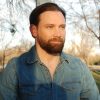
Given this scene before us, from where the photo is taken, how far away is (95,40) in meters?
19.0

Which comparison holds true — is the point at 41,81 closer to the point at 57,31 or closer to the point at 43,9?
the point at 57,31

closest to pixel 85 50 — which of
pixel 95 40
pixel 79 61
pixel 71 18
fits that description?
pixel 95 40

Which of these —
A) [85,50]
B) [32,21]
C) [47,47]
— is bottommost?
[85,50]

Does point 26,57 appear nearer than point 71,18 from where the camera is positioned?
Yes

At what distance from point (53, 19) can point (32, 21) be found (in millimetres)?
196

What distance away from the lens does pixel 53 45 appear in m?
1.90

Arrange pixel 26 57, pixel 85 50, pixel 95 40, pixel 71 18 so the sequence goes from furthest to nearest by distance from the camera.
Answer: pixel 85 50 → pixel 95 40 → pixel 71 18 → pixel 26 57

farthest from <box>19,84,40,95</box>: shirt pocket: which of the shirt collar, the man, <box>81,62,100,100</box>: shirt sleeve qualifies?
<box>81,62,100,100</box>: shirt sleeve

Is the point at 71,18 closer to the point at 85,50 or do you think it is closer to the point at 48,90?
the point at 85,50

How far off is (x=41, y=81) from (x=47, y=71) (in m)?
0.07

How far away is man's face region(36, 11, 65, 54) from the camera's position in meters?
A: 1.88

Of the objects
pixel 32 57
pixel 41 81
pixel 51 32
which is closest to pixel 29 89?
pixel 41 81

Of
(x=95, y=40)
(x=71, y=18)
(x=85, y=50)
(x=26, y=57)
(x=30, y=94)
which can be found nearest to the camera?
(x=30, y=94)

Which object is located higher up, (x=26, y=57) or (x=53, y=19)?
(x=53, y=19)
